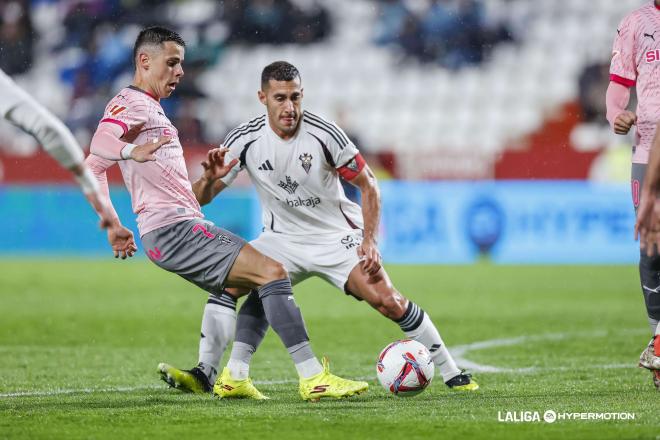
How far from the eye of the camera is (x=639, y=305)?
11.0 metres

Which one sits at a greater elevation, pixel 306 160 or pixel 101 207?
pixel 306 160

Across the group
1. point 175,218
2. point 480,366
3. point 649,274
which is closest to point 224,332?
point 175,218

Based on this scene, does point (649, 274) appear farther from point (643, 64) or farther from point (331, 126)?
point (331, 126)

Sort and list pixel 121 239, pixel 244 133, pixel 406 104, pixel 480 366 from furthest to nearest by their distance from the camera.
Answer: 1. pixel 406 104
2. pixel 480 366
3. pixel 244 133
4. pixel 121 239

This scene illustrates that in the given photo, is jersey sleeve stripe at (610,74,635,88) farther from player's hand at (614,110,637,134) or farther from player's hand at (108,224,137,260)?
player's hand at (108,224,137,260)

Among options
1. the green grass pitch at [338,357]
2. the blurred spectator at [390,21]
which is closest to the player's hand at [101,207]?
the green grass pitch at [338,357]

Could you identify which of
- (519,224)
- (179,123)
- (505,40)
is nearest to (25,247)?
(179,123)

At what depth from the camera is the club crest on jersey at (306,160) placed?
587cm

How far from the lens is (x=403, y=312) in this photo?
5.81m

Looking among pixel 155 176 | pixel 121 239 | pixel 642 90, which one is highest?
pixel 642 90

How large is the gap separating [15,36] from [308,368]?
14.7 metres

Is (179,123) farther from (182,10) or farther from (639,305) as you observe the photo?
(639,305)

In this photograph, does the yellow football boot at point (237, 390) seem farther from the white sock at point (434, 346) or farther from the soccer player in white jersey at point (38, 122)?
the soccer player in white jersey at point (38, 122)

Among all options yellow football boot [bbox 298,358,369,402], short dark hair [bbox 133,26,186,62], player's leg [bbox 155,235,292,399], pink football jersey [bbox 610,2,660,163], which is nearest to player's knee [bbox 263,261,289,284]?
player's leg [bbox 155,235,292,399]
